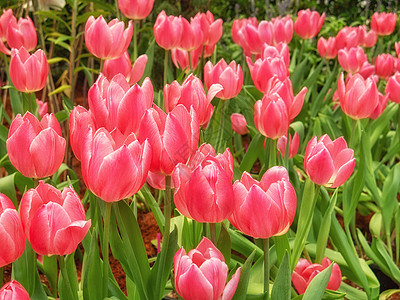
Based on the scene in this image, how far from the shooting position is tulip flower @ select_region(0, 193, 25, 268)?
0.54 meters

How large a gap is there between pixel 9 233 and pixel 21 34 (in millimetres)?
906

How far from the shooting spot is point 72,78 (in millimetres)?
1717

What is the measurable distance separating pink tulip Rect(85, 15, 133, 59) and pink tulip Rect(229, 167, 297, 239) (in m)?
0.61

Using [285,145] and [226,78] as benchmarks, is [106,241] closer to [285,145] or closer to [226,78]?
[226,78]

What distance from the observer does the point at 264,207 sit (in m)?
0.62

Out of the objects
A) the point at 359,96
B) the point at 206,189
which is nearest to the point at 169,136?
the point at 206,189

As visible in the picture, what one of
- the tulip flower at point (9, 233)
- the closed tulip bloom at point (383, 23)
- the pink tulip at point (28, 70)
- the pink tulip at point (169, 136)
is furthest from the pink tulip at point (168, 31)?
the closed tulip bloom at point (383, 23)

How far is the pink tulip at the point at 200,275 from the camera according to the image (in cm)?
55

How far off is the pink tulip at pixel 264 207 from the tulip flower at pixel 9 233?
0.24 meters

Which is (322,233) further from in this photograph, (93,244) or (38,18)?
Result: (38,18)

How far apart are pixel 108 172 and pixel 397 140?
1.38m

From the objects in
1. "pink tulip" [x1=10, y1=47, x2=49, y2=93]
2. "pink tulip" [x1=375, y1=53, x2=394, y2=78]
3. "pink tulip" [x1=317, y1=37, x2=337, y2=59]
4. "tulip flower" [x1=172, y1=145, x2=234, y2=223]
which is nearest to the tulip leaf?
"tulip flower" [x1=172, y1=145, x2=234, y2=223]

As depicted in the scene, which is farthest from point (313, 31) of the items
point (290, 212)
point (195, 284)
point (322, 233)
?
point (195, 284)

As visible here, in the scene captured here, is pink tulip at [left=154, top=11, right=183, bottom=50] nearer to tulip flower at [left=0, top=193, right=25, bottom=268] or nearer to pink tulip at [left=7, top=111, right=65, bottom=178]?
pink tulip at [left=7, top=111, right=65, bottom=178]
